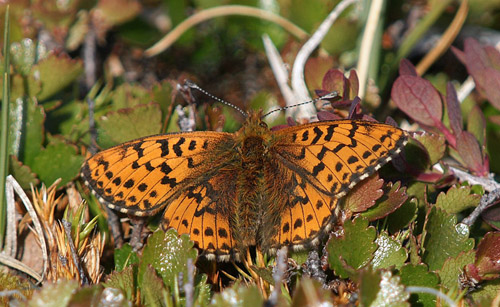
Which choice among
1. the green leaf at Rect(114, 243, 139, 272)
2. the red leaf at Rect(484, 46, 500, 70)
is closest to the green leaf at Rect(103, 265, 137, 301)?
the green leaf at Rect(114, 243, 139, 272)

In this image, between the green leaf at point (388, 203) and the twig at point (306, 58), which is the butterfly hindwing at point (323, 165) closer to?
the green leaf at point (388, 203)

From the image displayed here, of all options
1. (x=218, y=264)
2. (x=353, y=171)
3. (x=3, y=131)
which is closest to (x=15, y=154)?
(x=3, y=131)

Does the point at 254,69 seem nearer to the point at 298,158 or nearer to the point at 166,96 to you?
the point at 166,96

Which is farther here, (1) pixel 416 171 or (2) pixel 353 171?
(1) pixel 416 171

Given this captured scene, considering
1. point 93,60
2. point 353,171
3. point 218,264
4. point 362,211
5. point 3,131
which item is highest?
point 93,60

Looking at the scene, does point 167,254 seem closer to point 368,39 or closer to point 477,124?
point 477,124
